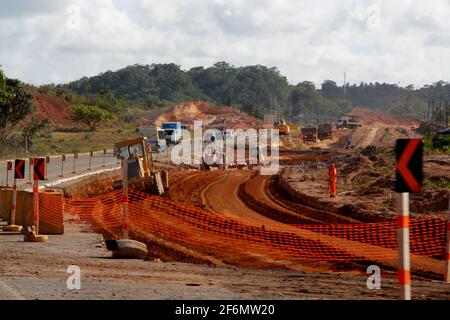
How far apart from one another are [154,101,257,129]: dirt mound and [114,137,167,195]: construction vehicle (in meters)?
84.9

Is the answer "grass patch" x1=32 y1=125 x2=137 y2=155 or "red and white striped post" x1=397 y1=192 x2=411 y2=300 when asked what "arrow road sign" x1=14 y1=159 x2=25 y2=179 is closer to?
"red and white striped post" x1=397 y1=192 x2=411 y2=300

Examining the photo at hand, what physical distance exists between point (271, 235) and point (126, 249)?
6.48 m

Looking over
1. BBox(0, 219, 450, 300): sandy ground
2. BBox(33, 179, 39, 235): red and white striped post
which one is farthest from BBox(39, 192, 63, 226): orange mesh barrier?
BBox(0, 219, 450, 300): sandy ground

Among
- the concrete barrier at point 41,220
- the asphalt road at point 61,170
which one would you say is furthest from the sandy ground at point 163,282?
the asphalt road at point 61,170

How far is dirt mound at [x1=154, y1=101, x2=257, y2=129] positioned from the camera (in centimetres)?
12656

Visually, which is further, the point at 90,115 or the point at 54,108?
the point at 54,108

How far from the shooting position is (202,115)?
463 feet

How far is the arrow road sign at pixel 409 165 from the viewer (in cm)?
765

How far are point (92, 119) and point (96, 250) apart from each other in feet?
283

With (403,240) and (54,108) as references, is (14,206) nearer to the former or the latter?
(403,240)

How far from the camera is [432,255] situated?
16859 mm

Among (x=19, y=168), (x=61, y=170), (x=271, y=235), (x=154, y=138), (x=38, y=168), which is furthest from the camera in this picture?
(x=154, y=138)

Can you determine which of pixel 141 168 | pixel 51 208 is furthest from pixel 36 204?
pixel 141 168
